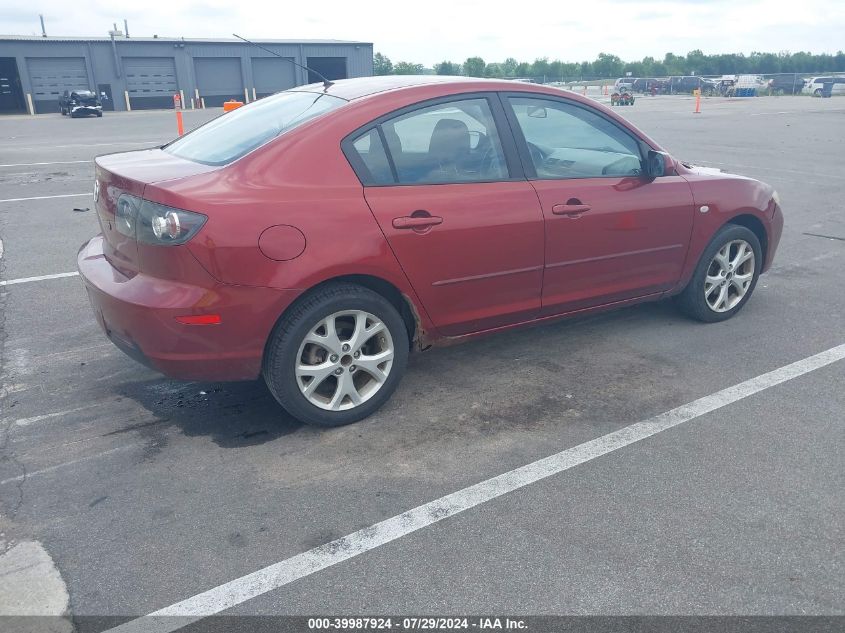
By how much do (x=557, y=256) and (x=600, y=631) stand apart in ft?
7.54

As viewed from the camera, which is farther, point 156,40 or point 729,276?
point 156,40

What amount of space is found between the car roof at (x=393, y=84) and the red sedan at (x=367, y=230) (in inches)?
0.8

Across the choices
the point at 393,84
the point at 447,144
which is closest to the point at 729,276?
the point at 447,144

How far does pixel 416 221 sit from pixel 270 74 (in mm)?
48050

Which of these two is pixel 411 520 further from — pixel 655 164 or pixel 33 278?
pixel 33 278

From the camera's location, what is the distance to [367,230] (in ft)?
11.7

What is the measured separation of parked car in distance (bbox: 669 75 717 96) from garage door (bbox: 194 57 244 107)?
31.8m

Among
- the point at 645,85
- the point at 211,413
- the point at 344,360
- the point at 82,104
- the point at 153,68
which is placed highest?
the point at 153,68

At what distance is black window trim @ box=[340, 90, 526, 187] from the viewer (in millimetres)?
3646

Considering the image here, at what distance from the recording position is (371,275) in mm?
3643

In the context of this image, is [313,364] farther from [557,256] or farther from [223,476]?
[557,256]

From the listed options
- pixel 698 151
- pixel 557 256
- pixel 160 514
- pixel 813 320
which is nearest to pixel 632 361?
pixel 557 256

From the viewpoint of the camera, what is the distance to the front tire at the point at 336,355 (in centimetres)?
351

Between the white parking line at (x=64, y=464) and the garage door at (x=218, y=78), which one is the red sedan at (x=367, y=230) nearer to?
the white parking line at (x=64, y=464)
